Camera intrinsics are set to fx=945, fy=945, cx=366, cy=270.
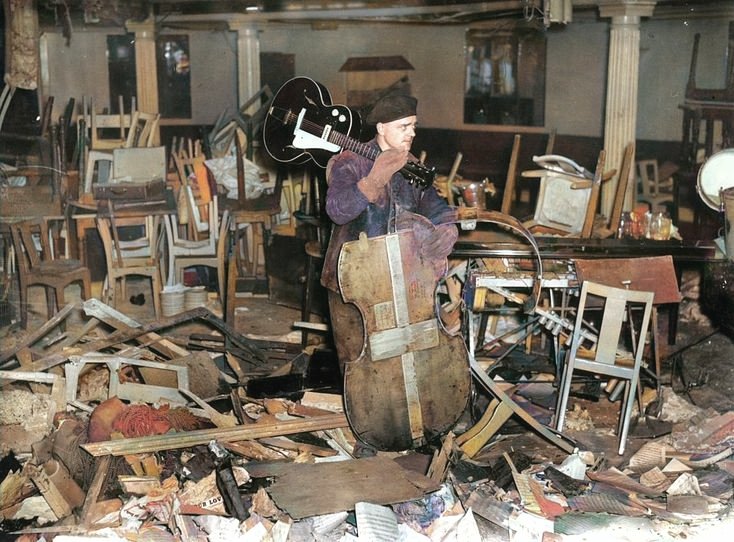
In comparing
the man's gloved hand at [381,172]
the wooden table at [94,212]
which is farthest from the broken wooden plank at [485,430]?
the wooden table at [94,212]

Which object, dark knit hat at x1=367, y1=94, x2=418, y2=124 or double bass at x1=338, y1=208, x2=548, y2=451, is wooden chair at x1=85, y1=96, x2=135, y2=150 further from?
double bass at x1=338, y1=208, x2=548, y2=451

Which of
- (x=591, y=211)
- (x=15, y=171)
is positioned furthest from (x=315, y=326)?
(x=15, y=171)

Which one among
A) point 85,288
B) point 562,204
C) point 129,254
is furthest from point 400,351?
point 129,254

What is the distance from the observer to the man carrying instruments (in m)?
5.63

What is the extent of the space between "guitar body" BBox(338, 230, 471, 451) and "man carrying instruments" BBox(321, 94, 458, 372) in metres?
0.09

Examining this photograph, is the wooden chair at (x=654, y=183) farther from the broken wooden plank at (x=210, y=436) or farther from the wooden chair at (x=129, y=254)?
the broken wooden plank at (x=210, y=436)

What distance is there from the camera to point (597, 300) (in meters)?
6.67

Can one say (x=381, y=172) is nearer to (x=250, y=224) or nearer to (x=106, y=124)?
(x=250, y=224)

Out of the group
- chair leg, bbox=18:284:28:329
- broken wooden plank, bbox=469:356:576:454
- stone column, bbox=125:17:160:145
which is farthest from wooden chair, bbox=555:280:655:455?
stone column, bbox=125:17:160:145

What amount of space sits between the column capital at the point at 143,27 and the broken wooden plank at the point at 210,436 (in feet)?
19.7

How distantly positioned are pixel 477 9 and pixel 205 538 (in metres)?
6.19

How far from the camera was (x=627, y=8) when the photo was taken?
8844mm

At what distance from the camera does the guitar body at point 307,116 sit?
240 inches

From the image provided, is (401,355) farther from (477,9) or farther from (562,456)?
(477,9)
